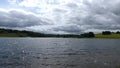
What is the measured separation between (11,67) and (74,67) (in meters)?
12.1

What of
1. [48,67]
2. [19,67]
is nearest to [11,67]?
[19,67]

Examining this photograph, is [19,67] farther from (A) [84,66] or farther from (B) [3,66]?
(A) [84,66]

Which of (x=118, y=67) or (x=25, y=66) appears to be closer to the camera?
(x=118, y=67)

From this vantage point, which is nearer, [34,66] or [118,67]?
[118,67]

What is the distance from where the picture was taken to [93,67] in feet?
132

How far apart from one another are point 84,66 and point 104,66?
3.90 meters

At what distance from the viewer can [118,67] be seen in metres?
39.0

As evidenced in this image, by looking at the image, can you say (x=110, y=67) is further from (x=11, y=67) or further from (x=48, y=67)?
(x=11, y=67)

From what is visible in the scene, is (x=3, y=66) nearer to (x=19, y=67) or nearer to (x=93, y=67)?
→ (x=19, y=67)

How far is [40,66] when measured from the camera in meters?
41.8

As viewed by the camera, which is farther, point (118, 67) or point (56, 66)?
point (56, 66)

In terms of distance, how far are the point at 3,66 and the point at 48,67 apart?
889cm

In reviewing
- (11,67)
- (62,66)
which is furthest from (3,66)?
(62,66)

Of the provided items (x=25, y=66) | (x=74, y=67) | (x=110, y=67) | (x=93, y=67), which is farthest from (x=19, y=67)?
(x=110, y=67)
